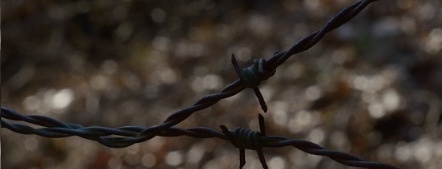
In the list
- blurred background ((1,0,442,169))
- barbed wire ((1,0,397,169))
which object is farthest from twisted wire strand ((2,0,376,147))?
blurred background ((1,0,442,169))

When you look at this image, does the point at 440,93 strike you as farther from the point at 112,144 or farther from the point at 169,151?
the point at 112,144

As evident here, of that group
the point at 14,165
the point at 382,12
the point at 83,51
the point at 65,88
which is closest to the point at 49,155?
the point at 14,165

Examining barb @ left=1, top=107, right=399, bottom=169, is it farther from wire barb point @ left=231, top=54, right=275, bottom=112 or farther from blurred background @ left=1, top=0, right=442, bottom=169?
blurred background @ left=1, top=0, right=442, bottom=169

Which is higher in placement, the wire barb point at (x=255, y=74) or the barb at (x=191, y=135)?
the wire barb point at (x=255, y=74)

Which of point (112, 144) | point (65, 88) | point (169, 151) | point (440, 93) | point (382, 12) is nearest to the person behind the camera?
point (112, 144)

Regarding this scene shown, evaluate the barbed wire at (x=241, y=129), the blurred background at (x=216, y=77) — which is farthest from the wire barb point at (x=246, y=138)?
the blurred background at (x=216, y=77)

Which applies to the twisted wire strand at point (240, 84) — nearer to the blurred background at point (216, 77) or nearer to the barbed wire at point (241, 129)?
the barbed wire at point (241, 129)
